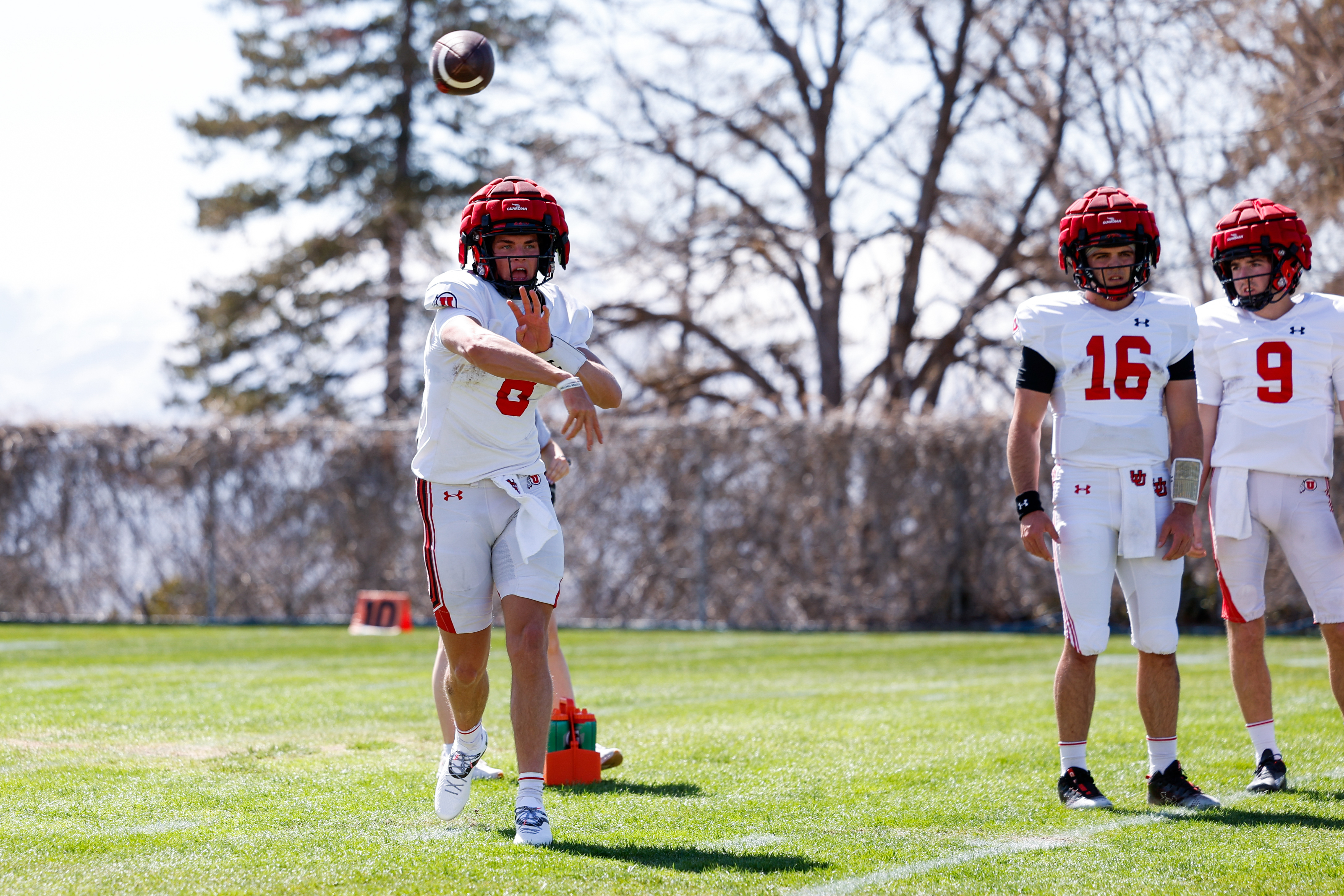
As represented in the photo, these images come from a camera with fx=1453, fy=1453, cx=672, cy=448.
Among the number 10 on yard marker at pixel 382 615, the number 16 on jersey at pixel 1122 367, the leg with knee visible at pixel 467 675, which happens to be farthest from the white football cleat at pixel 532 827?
the number 10 on yard marker at pixel 382 615

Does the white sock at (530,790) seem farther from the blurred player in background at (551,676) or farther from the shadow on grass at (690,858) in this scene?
the blurred player in background at (551,676)

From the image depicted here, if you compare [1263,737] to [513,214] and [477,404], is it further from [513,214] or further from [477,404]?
[513,214]

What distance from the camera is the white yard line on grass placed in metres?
3.66

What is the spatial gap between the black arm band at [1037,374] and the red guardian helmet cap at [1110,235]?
30 cm

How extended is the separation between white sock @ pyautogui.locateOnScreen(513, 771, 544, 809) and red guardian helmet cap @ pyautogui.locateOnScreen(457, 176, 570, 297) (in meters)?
1.45

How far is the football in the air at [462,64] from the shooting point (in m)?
6.34

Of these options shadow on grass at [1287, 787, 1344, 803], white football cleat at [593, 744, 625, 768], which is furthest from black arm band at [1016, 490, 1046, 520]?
white football cleat at [593, 744, 625, 768]

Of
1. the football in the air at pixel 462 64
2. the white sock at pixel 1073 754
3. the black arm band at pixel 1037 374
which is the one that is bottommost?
the white sock at pixel 1073 754

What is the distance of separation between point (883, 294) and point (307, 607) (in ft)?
28.5

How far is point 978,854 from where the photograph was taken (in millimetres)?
4086

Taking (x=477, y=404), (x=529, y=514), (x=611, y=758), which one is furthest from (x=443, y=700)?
(x=477, y=404)

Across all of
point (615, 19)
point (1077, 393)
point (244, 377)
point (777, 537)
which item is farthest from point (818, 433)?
point (244, 377)

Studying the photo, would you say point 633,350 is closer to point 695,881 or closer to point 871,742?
point 871,742

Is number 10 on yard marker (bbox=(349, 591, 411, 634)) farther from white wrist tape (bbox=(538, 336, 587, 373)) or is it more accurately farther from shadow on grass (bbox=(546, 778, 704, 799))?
white wrist tape (bbox=(538, 336, 587, 373))
